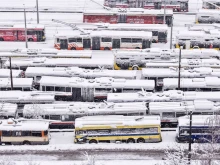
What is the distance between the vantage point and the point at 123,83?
46906mm

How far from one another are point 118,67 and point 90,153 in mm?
19033

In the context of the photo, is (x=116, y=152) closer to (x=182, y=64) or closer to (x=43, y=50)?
(x=182, y=64)

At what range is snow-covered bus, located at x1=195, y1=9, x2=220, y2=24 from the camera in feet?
228

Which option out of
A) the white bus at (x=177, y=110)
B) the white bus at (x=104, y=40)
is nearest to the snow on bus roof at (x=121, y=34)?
the white bus at (x=104, y=40)

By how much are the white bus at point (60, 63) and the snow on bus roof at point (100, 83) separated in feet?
14.5

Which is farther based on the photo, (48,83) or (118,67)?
(118,67)

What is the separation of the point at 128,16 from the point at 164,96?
26640 millimetres

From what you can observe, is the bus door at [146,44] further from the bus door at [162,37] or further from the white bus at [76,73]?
the white bus at [76,73]

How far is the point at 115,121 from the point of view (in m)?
39.8

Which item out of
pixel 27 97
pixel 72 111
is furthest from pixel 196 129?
pixel 27 97

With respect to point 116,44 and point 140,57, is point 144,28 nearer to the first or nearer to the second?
point 116,44

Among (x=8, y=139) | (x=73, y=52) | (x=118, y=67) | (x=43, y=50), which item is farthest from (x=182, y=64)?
(x=8, y=139)

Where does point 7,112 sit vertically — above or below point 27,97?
below

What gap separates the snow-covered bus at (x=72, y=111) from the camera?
42000 mm
